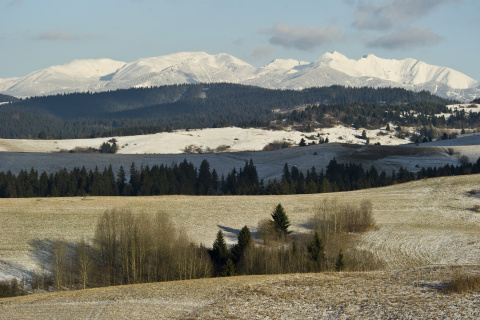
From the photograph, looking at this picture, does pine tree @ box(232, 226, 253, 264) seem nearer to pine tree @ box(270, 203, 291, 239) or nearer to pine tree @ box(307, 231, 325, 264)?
pine tree @ box(307, 231, 325, 264)

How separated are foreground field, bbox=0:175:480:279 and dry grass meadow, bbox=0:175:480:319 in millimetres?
144

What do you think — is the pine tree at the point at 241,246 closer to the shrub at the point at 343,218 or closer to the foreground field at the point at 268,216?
the foreground field at the point at 268,216

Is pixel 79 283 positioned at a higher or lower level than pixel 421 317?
lower

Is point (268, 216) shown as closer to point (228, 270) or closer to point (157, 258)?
point (157, 258)

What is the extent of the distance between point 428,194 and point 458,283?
77.3m

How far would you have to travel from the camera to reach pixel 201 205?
9344 cm

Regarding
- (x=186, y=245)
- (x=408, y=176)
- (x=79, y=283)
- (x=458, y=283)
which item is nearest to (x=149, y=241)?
(x=186, y=245)

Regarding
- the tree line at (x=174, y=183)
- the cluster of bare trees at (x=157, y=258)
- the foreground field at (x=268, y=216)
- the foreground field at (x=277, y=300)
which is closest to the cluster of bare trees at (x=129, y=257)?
the cluster of bare trees at (x=157, y=258)

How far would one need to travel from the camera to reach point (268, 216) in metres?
88.1

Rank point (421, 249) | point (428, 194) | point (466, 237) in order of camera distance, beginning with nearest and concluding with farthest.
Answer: point (421, 249) → point (466, 237) → point (428, 194)

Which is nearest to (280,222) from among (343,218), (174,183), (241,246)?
(343,218)

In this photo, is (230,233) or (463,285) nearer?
(463,285)

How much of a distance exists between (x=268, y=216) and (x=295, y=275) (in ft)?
149

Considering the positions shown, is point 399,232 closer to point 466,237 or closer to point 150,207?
point 466,237
